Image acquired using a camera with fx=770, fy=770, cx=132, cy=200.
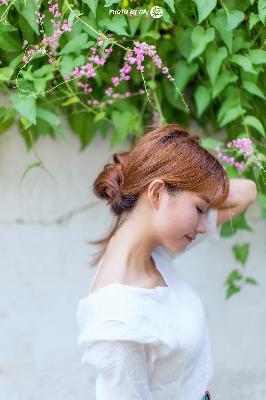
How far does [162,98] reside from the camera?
82.7 inches

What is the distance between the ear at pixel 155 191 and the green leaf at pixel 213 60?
0.54m

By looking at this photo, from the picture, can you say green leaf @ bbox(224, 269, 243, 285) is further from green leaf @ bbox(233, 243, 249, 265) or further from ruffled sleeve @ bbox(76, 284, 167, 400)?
ruffled sleeve @ bbox(76, 284, 167, 400)

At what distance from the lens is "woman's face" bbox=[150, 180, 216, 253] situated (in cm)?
148

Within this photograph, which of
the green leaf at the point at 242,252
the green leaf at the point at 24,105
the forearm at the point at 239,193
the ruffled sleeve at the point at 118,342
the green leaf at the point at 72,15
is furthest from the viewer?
the green leaf at the point at 242,252

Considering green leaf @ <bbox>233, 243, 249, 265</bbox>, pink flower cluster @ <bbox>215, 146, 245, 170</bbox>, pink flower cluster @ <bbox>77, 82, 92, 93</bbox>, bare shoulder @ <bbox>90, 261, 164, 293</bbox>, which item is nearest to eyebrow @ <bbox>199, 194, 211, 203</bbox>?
bare shoulder @ <bbox>90, 261, 164, 293</bbox>

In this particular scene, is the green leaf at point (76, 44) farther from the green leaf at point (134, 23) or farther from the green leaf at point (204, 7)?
the green leaf at point (204, 7)

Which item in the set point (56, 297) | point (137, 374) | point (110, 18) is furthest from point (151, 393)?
point (110, 18)

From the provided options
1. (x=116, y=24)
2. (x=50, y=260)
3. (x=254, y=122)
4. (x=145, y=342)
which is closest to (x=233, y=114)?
(x=254, y=122)

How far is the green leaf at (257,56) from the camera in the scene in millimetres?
1903

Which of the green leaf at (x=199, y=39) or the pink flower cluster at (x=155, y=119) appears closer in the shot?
the green leaf at (x=199, y=39)

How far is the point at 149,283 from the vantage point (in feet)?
5.16

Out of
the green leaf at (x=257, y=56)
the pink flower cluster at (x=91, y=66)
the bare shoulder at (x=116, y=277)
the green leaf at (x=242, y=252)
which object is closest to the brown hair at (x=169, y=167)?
the bare shoulder at (x=116, y=277)

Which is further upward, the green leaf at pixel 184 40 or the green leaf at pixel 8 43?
the green leaf at pixel 8 43

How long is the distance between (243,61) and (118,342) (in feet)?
2.73
